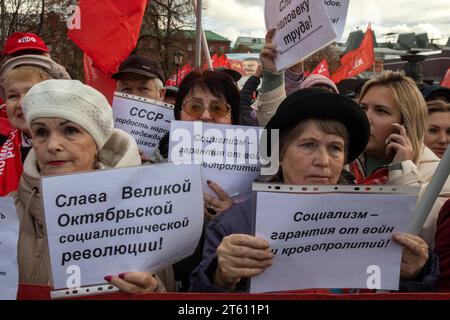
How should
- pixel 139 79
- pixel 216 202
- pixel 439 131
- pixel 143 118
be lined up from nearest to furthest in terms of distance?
pixel 216 202 < pixel 143 118 < pixel 439 131 < pixel 139 79

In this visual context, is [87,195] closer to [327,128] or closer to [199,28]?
[327,128]

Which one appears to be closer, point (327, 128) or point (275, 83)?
point (327, 128)

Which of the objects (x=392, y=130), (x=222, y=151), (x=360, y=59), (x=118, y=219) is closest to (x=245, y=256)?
(x=118, y=219)

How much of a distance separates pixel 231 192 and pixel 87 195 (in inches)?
42.5

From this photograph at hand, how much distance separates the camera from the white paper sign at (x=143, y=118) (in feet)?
10.8

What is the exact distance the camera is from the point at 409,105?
276 centimetres

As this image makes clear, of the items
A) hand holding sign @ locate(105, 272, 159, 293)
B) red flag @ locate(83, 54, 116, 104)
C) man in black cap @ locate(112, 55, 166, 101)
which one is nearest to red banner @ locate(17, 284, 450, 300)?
hand holding sign @ locate(105, 272, 159, 293)

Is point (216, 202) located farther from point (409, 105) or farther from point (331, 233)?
point (409, 105)

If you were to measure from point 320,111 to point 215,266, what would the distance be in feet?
2.46

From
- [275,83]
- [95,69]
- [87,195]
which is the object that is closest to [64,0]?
[95,69]

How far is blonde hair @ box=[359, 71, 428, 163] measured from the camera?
8.73 ft

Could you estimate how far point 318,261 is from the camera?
1.57m
